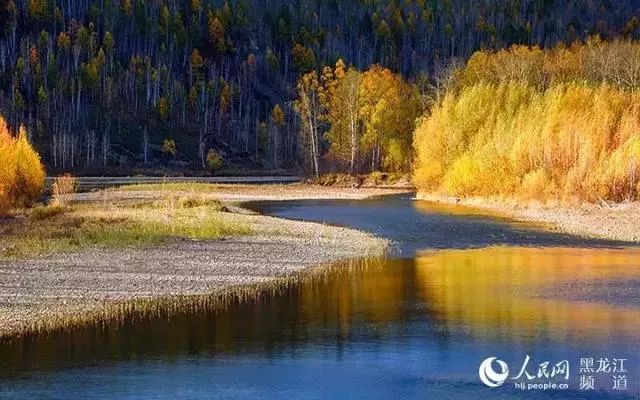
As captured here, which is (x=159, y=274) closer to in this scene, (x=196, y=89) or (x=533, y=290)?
(x=533, y=290)

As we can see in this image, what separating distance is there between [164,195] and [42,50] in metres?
95.6

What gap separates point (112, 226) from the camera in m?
42.1

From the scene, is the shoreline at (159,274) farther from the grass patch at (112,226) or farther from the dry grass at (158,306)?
the grass patch at (112,226)

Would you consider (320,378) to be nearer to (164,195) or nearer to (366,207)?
(366,207)

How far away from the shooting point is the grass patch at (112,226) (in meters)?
35.6

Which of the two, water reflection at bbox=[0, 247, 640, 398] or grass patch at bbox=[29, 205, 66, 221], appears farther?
grass patch at bbox=[29, 205, 66, 221]

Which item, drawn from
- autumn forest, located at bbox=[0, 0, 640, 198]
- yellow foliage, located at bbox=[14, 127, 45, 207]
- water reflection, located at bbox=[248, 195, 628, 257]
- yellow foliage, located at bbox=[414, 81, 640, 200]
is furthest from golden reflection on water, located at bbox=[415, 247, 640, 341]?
yellow foliage, located at bbox=[14, 127, 45, 207]

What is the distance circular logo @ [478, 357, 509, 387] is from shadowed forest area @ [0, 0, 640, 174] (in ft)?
254

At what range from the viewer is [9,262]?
30500 millimetres

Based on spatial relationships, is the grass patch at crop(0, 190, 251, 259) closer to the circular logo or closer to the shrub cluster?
the shrub cluster

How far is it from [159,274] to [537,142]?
40.1 meters

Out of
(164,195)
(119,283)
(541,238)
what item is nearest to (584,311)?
(119,283)

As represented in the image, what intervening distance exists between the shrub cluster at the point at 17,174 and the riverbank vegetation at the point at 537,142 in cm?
3249

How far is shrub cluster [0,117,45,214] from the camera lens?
5481 cm
